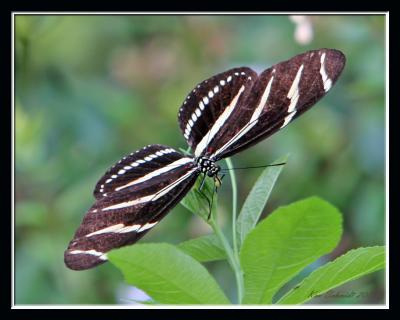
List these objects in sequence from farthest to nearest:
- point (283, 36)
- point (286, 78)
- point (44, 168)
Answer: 1. point (283, 36)
2. point (44, 168)
3. point (286, 78)

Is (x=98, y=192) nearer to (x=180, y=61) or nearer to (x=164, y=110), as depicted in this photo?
(x=164, y=110)

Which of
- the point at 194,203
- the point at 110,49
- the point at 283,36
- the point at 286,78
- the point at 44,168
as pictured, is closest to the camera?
the point at 194,203

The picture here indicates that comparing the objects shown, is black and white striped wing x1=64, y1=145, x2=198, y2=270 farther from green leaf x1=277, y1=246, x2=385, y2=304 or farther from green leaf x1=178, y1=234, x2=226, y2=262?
green leaf x1=277, y1=246, x2=385, y2=304

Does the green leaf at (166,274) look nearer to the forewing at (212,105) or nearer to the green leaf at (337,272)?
the green leaf at (337,272)

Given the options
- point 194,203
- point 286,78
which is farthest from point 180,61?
point 194,203

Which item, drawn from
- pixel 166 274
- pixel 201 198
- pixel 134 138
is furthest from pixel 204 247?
pixel 134 138

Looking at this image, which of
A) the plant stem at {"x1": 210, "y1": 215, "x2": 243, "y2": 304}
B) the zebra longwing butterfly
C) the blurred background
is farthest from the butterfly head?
the blurred background

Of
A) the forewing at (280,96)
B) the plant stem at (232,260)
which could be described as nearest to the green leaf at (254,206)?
the plant stem at (232,260)
